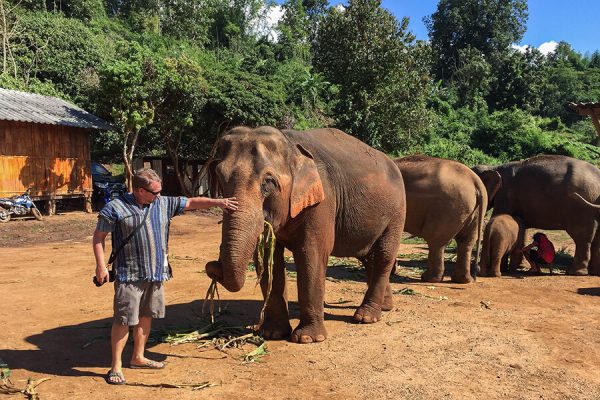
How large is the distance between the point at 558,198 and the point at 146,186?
9069 mm

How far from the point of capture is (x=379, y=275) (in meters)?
6.64

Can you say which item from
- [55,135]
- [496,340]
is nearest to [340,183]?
[496,340]

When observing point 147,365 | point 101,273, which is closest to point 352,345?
point 147,365

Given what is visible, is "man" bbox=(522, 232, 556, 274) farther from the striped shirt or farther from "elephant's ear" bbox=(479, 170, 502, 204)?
the striped shirt

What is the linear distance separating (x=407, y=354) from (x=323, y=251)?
4.52 ft

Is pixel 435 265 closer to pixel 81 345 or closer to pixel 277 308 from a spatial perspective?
pixel 277 308

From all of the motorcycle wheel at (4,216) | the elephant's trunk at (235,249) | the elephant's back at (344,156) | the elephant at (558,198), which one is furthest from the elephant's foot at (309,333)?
the motorcycle wheel at (4,216)

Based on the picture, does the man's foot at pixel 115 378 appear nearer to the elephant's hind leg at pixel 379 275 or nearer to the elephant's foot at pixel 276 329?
the elephant's foot at pixel 276 329

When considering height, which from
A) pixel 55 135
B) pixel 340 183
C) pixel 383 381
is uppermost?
pixel 55 135

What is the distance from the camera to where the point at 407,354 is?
204 inches

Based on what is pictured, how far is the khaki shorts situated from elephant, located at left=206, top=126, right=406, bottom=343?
571 millimetres

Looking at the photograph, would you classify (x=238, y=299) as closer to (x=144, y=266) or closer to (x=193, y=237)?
(x=144, y=266)

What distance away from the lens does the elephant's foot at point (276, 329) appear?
222 inches

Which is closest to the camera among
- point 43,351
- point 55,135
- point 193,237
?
point 43,351
